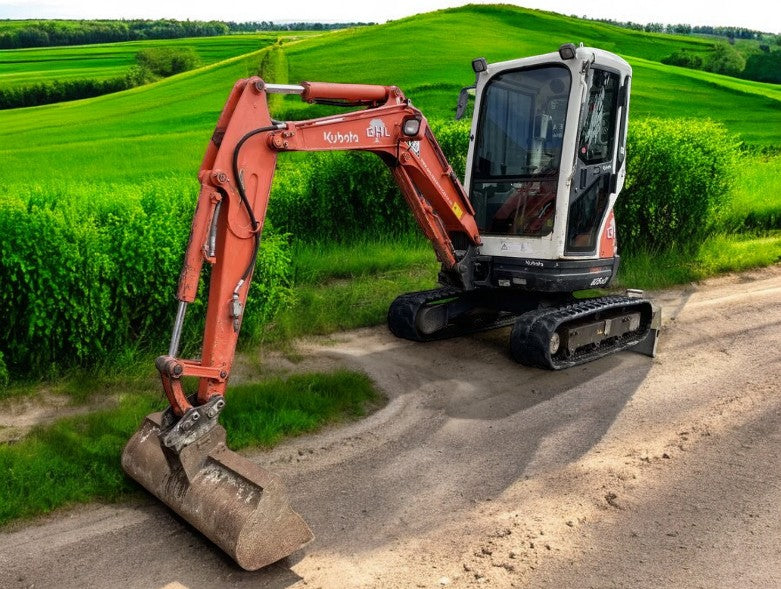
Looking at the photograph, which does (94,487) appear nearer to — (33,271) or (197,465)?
(197,465)

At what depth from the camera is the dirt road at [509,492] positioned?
14.9 ft

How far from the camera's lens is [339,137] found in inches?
241

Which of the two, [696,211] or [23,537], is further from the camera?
[696,211]

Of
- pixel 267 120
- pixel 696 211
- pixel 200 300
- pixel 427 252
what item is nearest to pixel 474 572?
pixel 267 120

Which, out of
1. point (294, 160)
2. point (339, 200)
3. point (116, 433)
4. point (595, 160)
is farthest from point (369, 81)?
point (116, 433)

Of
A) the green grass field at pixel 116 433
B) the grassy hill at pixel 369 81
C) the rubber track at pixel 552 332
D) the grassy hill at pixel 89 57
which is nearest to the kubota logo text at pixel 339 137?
the green grass field at pixel 116 433

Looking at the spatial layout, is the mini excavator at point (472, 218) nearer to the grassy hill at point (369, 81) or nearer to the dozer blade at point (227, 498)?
the dozer blade at point (227, 498)

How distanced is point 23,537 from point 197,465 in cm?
120

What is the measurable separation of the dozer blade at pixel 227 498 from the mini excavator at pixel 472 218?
2 centimetres

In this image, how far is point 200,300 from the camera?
7492mm

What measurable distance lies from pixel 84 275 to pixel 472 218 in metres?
3.98

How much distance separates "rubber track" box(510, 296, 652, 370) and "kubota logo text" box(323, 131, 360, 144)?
2.72m

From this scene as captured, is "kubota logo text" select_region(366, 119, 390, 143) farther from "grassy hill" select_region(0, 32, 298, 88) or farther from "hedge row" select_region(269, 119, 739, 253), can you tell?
"grassy hill" select_region(0, 32, 298, 88)

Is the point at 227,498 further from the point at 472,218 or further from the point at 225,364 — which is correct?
the point at 472,218
